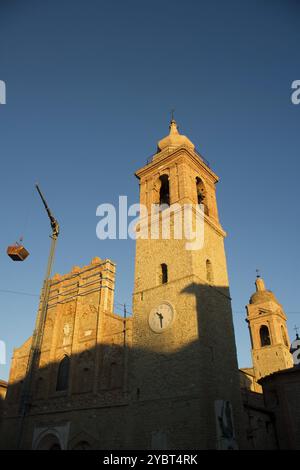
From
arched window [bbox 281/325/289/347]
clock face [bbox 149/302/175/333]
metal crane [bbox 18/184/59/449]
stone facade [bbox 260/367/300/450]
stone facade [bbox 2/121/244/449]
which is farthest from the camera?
arched window [bbox 281/325/289/347]

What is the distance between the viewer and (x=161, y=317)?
17672 mm

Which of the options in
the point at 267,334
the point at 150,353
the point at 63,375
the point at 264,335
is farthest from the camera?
the point at 264,335

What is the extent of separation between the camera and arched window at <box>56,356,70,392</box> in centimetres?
2022

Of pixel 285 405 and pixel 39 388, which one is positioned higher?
pixel 39 388

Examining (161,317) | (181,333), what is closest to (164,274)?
(161,317)

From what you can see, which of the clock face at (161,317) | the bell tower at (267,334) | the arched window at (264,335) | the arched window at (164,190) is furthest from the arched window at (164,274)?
the arched window at (264,335)

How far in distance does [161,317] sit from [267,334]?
2161 centimetres

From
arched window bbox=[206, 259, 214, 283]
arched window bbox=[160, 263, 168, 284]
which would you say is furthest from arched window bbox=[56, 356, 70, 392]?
arched window bbox=[206, 259, 214, 283]

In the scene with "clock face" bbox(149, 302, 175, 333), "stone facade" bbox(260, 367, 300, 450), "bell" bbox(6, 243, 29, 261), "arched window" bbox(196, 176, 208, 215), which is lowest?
"stone facade" bbox(260, 367, 300, 450)

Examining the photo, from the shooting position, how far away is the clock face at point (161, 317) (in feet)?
56.8

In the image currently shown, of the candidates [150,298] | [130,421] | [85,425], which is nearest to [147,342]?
[150,298]

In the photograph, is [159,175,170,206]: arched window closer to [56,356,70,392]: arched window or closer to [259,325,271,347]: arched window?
[56,356,70,392]: arched window

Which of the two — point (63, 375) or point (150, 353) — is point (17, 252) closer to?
point (63, 375)

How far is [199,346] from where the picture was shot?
51.7 ft
